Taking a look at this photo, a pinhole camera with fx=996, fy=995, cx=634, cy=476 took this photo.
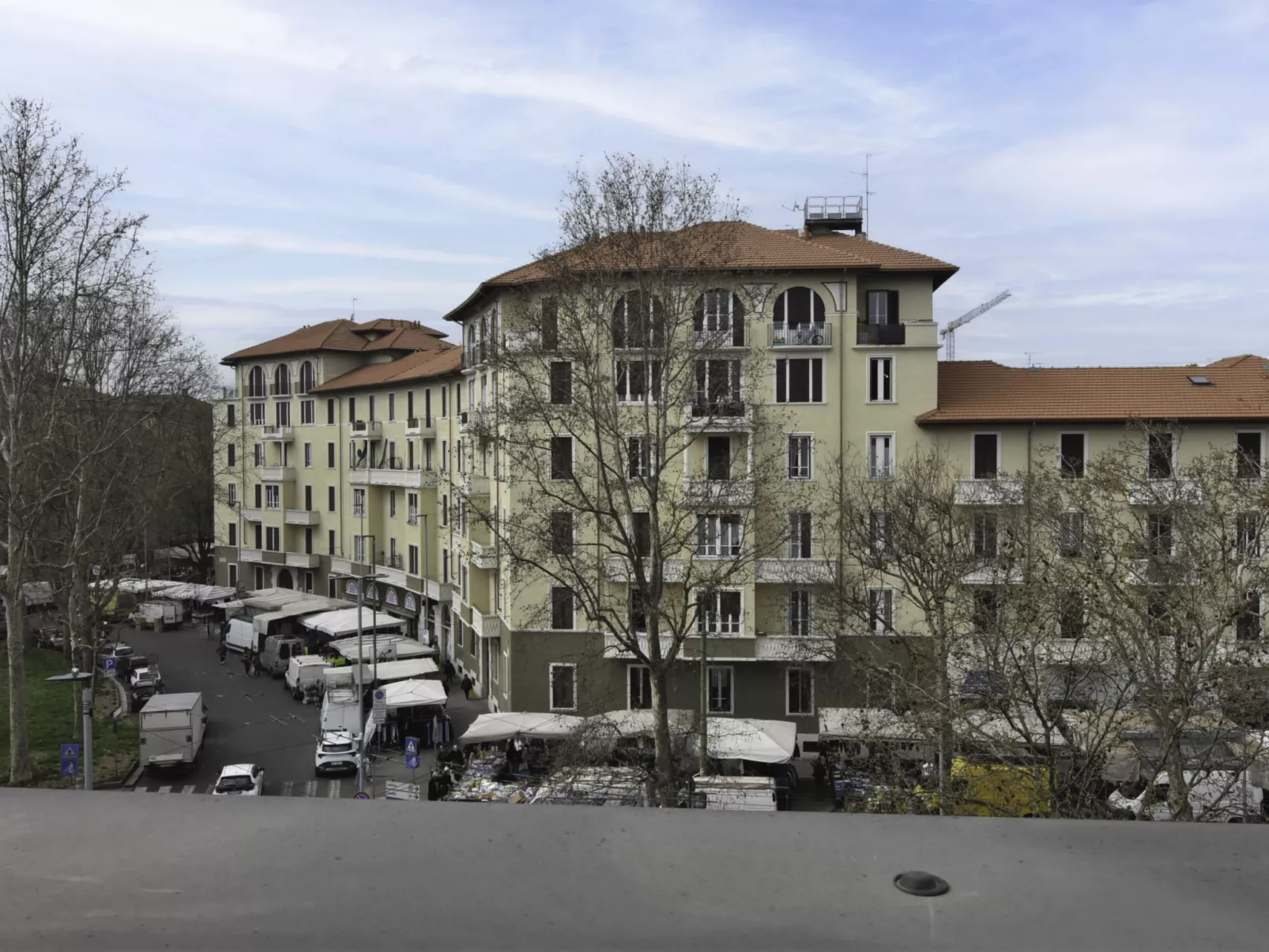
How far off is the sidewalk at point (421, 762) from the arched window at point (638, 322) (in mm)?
10680

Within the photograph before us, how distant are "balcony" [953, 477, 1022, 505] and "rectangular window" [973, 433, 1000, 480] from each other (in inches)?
56.7

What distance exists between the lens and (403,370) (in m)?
49.5

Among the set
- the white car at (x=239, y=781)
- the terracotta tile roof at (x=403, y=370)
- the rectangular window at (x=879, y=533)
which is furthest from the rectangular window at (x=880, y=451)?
the white car at (x=239, y=781)

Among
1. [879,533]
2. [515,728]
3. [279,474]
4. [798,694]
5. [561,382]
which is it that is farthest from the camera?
[279,474]

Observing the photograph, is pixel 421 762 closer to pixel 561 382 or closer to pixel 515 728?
pixel 515 728

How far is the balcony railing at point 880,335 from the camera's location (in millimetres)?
29438

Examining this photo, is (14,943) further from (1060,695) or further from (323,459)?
(323,459)

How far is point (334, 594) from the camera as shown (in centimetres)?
5394

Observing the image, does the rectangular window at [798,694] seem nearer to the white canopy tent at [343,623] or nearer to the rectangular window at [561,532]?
the rectangular window at [561,532]

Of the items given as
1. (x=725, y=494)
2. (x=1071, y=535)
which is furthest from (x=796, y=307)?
(x=1071, y=535)

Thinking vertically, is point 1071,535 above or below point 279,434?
below

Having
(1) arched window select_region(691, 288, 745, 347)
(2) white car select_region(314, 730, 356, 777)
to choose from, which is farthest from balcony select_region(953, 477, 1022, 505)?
(2) white car select_region(314, 730, 356, 777)

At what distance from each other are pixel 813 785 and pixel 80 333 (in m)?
21.2

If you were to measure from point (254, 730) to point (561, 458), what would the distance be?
1376cm
